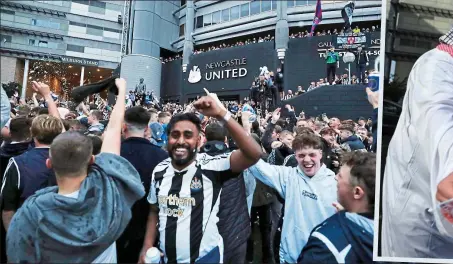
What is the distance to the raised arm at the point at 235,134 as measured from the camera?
1341 mm

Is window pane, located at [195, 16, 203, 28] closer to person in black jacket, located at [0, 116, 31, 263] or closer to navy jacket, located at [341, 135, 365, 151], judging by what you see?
navy jacket, located at [341, 135, 365, 151]

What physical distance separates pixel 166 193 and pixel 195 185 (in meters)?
0.15

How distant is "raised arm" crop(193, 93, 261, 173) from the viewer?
134 centimetres

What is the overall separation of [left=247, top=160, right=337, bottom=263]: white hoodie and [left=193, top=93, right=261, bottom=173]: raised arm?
37 centimetres

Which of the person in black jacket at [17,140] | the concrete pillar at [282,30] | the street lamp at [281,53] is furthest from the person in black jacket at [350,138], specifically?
the concrete pillar at [282,30]

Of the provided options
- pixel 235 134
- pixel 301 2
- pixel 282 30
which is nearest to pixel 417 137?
pixel 235 134

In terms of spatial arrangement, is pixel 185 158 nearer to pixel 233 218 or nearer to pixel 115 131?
pixel 115 131

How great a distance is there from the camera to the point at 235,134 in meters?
1.41

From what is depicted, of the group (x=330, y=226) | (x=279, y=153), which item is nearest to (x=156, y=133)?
(x=279, y=153)

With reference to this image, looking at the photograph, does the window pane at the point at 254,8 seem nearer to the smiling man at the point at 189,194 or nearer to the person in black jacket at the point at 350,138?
the person in black jacket at the point at 350,138

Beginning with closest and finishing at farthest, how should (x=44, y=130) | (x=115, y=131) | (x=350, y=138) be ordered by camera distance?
(x=115, y=131), (x=44, y=130), (x=350, y=138)

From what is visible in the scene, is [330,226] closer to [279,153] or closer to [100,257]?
[100,257]

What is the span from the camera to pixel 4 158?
6.70 feet

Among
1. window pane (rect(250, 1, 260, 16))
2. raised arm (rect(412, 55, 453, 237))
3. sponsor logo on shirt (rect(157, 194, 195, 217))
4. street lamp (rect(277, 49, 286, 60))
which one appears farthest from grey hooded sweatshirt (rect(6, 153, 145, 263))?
window pane (rect(250, 1, 260, 16))
